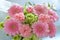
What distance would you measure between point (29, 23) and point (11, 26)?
11 cm

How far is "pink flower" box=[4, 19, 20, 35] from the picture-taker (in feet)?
2.85

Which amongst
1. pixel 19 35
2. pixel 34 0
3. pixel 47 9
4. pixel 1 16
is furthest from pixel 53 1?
pixel 19 35

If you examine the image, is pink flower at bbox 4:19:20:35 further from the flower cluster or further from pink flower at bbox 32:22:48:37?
pink flower at bbox 32:22:48:37

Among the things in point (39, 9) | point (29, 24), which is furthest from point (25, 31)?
point (39, 9)

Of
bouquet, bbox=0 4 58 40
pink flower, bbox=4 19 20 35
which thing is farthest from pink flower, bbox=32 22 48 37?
pink flower, bbox=4 19 20 35

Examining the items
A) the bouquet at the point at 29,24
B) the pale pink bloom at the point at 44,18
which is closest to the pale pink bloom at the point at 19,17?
the bouquet at the point at 29,24

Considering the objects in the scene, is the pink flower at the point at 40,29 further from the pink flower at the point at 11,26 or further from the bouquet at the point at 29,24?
the pink flower at the point at 11,26

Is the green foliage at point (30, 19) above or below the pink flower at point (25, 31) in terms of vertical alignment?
above

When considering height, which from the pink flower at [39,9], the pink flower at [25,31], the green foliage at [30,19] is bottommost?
the pink flower at [25,31]

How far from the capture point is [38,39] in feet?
3.04

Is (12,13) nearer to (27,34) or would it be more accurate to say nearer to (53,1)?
(27,34)

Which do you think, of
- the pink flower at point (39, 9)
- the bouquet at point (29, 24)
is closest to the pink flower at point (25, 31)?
the bouquet at point (29, 24)

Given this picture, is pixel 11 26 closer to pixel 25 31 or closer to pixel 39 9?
pixel 25 31

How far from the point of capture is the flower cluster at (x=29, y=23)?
87cm
